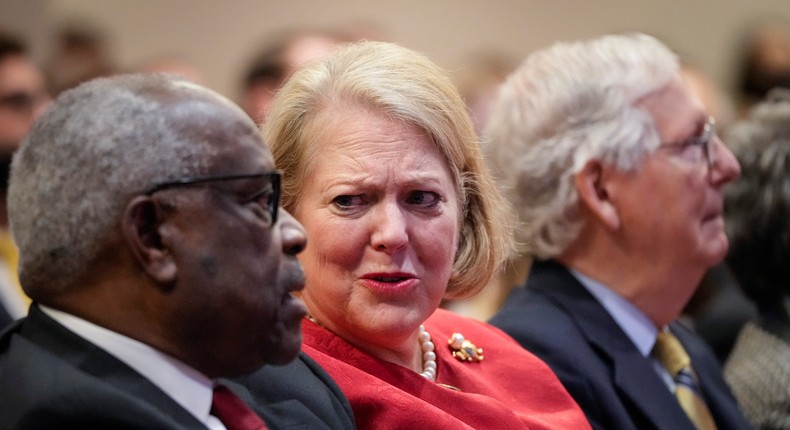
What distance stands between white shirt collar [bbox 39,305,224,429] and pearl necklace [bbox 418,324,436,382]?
0.71m

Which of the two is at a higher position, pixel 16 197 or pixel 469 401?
pixel 16 197

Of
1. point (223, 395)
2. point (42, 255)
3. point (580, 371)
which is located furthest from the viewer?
point (580, 371)

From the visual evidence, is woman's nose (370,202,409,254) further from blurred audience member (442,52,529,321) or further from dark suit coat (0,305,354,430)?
dark suit coat (0,305,354,430)

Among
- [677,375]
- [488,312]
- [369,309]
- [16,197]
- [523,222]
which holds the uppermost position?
[16,197]

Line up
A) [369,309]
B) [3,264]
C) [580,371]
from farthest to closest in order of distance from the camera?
[3,264] < [580,371] < [369,309]

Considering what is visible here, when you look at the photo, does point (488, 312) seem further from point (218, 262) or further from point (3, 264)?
point (218, 262)

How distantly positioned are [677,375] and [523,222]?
0.56 meters

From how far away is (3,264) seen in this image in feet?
13.0

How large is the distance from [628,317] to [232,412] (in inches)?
59.9

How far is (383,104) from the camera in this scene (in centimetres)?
209

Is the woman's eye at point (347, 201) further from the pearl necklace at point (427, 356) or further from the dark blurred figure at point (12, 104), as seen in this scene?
the dark blurred figure at point (12, 104)

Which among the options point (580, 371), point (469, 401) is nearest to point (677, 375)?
point (580, 371)

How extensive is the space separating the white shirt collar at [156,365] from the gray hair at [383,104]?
2.15ft

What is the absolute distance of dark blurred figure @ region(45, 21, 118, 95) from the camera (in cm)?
568
